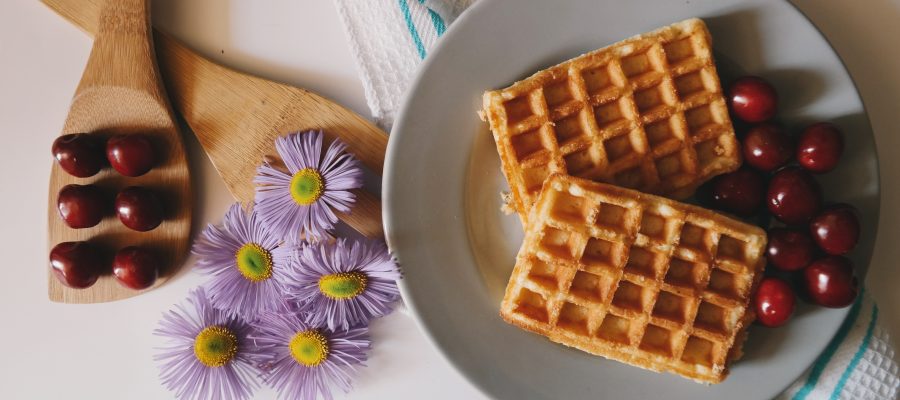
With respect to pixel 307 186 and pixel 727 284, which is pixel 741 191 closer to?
pixel 727 284

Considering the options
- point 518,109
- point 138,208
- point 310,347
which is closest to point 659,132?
point 518,109

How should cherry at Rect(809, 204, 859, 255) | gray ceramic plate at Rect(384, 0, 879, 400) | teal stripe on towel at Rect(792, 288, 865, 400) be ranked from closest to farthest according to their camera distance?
cherry at Rect(809, 204, 859, 255)
gray ceramic plate at Rect(384, 0, 879, 400)
teal stripe on towel at Rect(792, 288, 865, 400)

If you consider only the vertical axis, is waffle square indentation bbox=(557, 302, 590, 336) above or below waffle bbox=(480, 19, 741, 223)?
below

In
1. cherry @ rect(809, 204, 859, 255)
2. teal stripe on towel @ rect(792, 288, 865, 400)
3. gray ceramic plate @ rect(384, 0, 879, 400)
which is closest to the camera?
cherry @ rect(809, 204, 859, 255)

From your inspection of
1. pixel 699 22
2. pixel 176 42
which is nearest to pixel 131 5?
pixel 176 42

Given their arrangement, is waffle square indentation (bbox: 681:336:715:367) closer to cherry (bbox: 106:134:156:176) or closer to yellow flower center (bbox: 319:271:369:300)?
yellow flower center (bbox: 319:271:369:300)

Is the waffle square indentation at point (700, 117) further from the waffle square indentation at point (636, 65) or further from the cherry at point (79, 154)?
the cherry at point (79, 154)

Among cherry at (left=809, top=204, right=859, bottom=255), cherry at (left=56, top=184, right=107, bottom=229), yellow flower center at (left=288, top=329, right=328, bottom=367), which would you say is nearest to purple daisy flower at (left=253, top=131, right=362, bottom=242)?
yellow flower center at (left=288, top=329, right=328, bottom=367)

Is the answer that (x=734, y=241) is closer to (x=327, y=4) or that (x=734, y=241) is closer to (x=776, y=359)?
(x=776, y=359)
